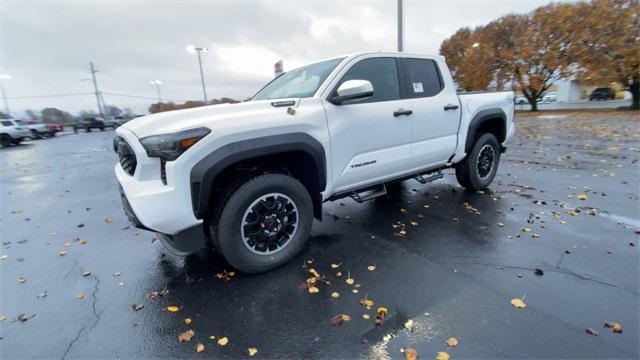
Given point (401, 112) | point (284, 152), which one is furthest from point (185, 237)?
point (401, 112)

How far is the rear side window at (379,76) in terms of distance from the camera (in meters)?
3.48

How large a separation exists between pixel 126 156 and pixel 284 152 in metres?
1.41

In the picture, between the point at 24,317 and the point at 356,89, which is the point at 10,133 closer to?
the point at 24,317

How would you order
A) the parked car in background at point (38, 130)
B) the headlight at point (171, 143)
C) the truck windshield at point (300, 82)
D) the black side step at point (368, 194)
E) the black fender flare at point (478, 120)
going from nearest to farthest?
the headlight at point (171, 143), the truck windshield at point (300, 82), the black side step at point (368, 194), the black fender flare at point (478, 120), the parked car in background at point (38, 130)

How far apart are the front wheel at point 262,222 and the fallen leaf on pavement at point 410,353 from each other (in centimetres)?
142

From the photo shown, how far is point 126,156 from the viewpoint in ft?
9.49

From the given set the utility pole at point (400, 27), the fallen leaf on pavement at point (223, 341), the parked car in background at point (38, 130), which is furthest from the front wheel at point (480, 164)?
the parked car in background at point (38, 130)

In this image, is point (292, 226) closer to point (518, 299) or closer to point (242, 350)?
point (242, 350)

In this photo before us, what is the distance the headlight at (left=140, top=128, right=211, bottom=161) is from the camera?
7.95ft

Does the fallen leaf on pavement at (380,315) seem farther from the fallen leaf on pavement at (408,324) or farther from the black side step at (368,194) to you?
the black side step at (368,194)

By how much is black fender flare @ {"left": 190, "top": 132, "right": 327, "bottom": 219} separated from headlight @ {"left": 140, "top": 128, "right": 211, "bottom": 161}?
0.16 metres

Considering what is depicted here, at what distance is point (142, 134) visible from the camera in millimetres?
2547

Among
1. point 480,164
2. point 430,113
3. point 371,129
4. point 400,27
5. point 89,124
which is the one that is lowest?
point 480,164

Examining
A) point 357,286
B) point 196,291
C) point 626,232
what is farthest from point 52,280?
point 626,232
